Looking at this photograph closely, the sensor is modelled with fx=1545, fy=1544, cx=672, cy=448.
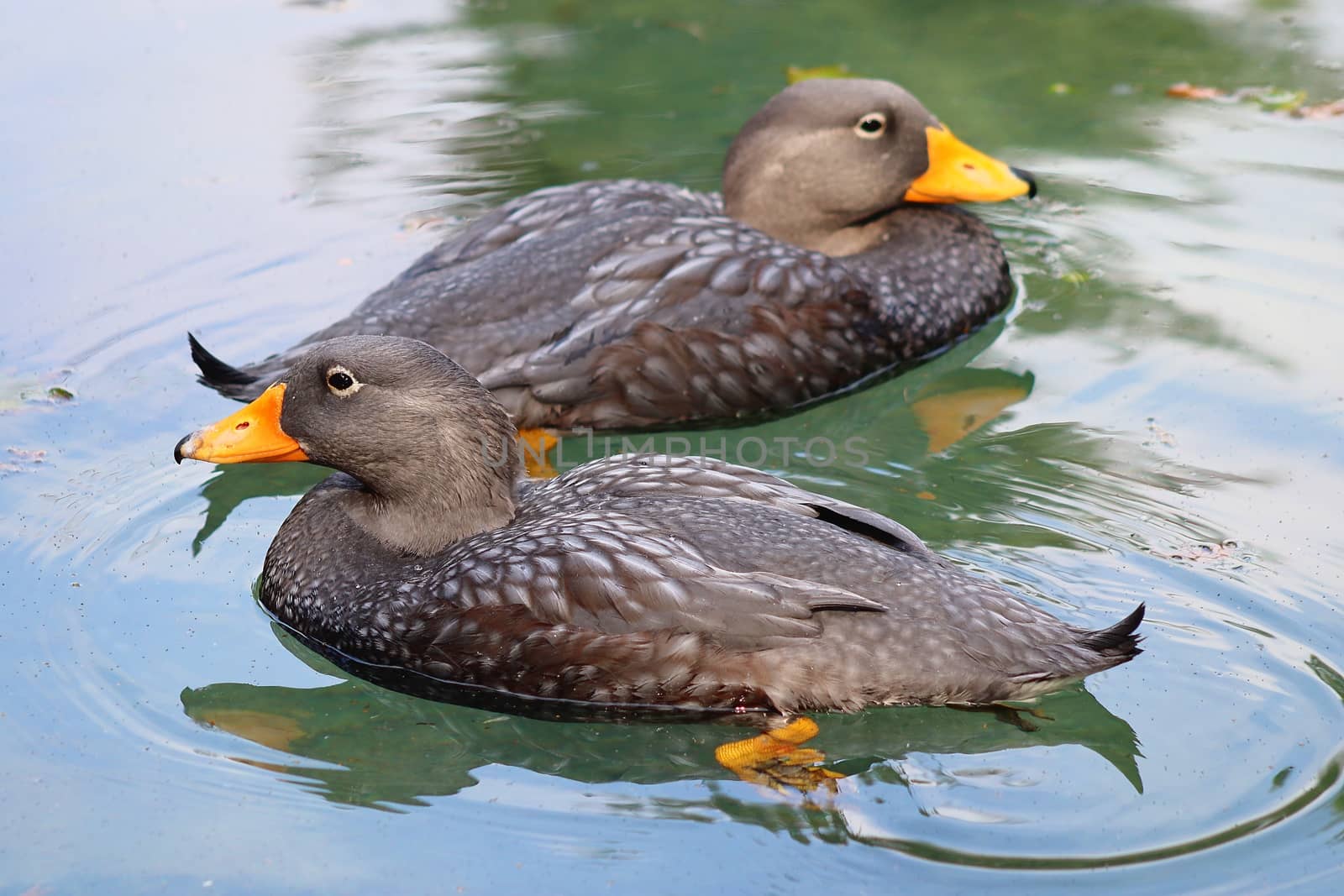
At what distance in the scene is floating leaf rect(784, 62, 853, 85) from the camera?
415 inches

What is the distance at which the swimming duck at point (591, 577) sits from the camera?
4863 millimetres

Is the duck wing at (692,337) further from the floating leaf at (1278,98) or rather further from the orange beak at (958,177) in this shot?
the floating leaf at (1278,98)

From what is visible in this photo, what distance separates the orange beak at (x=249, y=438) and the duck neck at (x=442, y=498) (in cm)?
32

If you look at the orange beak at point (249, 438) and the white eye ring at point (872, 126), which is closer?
the orange beak at point (249, 438)

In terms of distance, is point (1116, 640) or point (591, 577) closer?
point (1116, 640)


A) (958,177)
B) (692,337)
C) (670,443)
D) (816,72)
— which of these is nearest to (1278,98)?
(816,72)

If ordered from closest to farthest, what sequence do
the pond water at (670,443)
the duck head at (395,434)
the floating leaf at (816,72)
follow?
the pond water at (670,443), the duck head at (395,434), the floating leaf at (816,72)

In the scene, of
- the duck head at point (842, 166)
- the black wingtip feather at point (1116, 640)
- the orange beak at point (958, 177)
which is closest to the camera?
the black wingtip feather at point (1116, 640)

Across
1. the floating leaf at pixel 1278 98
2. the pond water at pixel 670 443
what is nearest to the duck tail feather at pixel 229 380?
the pond water at pixel 670 443

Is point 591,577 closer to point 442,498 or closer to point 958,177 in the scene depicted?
point 442,498

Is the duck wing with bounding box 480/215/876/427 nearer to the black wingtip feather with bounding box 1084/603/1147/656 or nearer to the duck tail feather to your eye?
the duck tail feather

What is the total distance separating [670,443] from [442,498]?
5.67 feet

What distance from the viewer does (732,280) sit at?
281 inches

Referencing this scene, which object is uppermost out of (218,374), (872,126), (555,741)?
(872,126)
